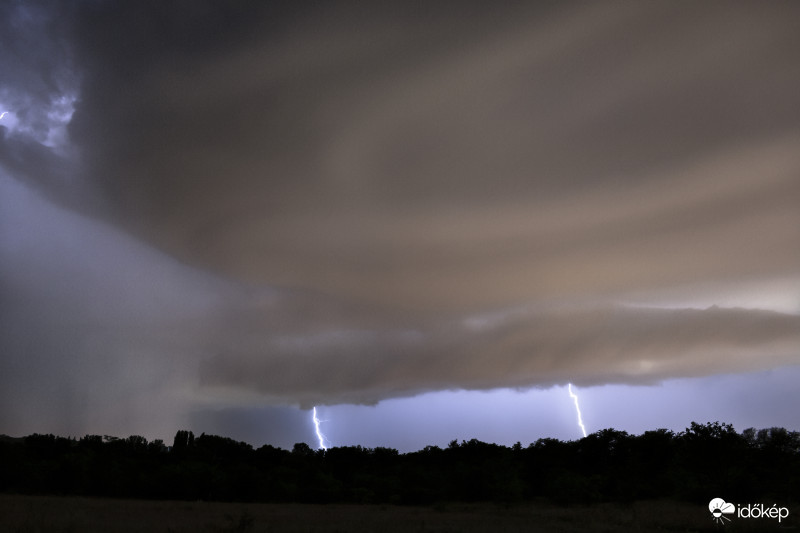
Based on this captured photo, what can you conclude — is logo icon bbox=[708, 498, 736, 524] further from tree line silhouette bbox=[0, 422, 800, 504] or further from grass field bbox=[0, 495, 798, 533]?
tree line silhouette bbox=[0, 422, 800, 504]

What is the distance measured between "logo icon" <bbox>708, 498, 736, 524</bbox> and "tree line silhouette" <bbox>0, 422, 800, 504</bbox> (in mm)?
6311

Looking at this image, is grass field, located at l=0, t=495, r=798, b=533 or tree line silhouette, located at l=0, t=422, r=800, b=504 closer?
grass field, located at l=0, t=495, r=798, b=533

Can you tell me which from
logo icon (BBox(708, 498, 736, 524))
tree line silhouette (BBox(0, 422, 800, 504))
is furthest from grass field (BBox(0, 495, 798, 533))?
tree line silhouette (BBox(0, 422, 800, 504))

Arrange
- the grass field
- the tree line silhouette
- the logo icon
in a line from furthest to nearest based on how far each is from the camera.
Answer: the tree line silhouette
the logo icon
the grass field

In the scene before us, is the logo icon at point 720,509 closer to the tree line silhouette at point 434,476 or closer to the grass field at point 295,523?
the grass field at point 295,523

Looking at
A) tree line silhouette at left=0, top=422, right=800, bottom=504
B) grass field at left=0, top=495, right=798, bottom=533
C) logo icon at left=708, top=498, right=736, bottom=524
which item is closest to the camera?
grass field at left=0, top=495, right=798, bottom=533

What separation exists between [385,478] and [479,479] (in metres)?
14.5

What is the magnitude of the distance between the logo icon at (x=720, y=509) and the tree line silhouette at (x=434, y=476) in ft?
20.7

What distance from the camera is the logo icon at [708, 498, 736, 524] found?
46.8m

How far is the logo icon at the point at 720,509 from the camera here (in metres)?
46.8

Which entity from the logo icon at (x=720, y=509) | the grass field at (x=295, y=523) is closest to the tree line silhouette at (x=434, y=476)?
the logo icon at (x=720, y=509)

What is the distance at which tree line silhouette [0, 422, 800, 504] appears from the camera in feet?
238

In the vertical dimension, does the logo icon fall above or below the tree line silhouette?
below

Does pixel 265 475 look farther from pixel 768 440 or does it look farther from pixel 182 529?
pixel 768 440
